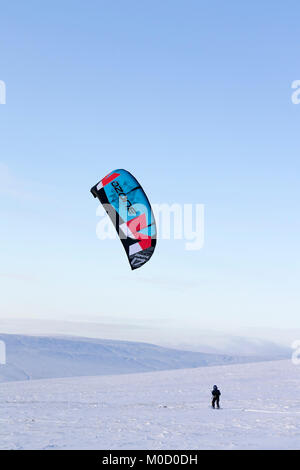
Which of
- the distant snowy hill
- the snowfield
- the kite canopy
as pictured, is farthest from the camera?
the distant snowy hill

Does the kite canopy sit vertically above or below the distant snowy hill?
below

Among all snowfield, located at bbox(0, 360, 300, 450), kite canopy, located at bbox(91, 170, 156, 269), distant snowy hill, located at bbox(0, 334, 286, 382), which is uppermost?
distant snowy hill, located at bbox(0, 334, 286, 382)

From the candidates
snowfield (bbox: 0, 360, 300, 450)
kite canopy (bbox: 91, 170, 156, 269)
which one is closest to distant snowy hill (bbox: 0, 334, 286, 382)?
snowfield (bbox: 0, 360, 300, 450)

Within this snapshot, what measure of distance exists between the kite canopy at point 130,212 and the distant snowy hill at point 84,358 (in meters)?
80.9

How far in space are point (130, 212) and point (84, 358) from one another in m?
122

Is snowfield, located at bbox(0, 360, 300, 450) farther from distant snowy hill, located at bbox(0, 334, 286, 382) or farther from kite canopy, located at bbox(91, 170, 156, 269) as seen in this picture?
distant snowy hill, located at bbox(0, 334, 286, 382)

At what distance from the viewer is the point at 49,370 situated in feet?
353

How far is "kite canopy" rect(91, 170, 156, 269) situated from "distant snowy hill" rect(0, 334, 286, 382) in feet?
265

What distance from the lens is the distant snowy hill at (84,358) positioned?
107856 millimetres

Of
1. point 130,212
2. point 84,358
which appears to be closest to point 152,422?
point 130,212

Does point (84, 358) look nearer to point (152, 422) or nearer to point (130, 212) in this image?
point (152, 422)

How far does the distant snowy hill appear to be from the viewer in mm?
107856
